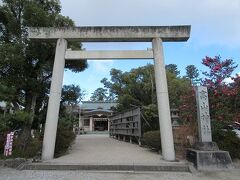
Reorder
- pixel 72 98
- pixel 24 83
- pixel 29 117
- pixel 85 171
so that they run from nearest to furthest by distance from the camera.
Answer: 1. pixel 85 171
2. pixel 29 117
3. pixel 24 83
4. pixel 72 98

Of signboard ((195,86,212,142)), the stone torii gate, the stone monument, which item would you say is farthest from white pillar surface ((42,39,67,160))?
signboard ((195,86,212,142))

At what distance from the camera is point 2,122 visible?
960cm

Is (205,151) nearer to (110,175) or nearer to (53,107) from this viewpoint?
(110,175)

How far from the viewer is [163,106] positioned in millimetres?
9727

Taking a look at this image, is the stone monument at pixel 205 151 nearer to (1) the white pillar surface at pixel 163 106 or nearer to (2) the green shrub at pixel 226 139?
(1) the white pillar surface at pixel 163 106

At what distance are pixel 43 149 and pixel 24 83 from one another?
3773 mm

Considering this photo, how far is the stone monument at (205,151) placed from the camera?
333 inches

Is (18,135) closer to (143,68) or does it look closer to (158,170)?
(158,170)

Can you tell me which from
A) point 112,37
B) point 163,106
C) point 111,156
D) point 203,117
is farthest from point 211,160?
point 112,37

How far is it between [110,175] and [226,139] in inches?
196

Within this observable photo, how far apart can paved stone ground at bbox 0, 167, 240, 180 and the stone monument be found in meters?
0.42

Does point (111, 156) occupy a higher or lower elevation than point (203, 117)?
lower

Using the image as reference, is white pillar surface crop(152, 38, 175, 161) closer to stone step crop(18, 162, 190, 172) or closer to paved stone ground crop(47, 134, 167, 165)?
paved stone ground crop(47, 134, 167, 165)

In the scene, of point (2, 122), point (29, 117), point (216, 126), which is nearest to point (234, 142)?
point (216, 126)
